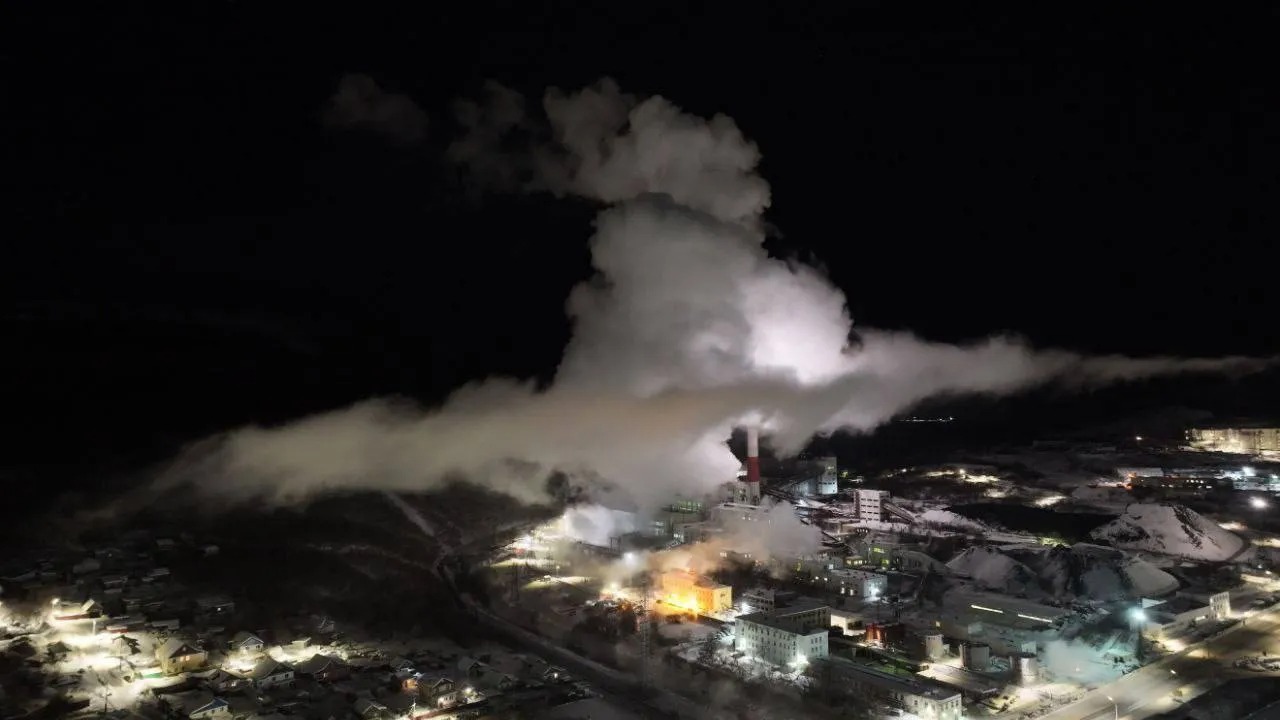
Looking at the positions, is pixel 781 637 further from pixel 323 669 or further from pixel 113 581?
pixel 113 581

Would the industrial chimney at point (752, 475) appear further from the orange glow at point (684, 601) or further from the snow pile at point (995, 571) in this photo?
the orange glow at point (684, 601)

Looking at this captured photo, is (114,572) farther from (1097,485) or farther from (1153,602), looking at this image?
(1097,485)

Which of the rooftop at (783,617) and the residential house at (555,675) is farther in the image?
the rooftop at (783,617)

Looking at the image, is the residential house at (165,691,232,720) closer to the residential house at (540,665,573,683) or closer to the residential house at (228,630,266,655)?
the residential house at (228,630,266,655)

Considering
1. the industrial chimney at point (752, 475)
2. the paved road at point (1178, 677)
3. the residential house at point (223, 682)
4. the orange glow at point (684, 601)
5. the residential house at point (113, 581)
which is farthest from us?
the industrial chimney at point (752, 475)

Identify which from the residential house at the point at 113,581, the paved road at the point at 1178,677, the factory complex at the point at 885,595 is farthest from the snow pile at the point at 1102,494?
the residential house at the point at 113,581

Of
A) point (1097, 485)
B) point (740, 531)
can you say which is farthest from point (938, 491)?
point (740, 531)

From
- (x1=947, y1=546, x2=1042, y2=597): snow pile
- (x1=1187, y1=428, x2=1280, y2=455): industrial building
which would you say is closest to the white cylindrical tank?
(x1=947, y1=546, x2=1042, y2=597): snow pile

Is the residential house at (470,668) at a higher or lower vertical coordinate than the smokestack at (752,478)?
lower
